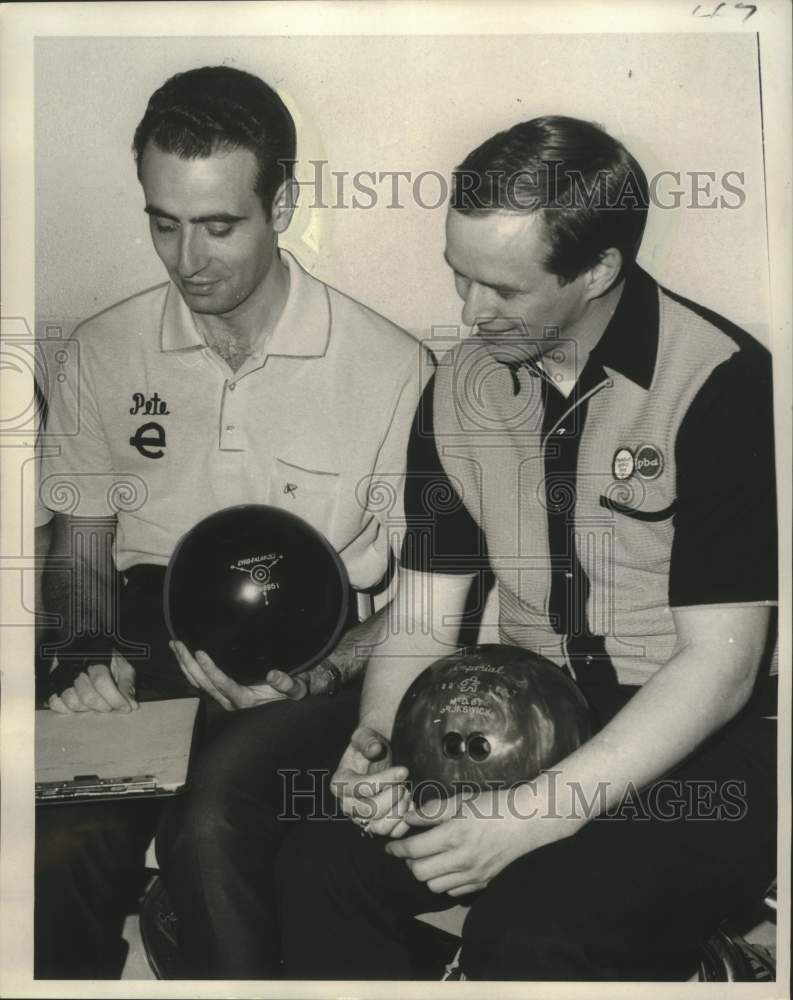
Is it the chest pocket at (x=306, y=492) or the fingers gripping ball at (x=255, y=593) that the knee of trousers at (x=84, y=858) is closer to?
the fingers gripping ball at (x=255, y=593)

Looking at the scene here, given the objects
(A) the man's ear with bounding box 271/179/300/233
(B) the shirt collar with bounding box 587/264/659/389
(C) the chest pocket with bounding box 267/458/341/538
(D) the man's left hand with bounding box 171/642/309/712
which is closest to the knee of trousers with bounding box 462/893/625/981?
(D) the man's left hand with bounding box 171/642/309/712

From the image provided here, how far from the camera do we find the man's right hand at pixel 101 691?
222 centimetres

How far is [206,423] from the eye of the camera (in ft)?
7.34

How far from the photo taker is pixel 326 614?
2123 millimetres

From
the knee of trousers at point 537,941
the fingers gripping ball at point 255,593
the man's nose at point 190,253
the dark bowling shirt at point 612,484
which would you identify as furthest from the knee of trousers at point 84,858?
the man's nose at point 190,253

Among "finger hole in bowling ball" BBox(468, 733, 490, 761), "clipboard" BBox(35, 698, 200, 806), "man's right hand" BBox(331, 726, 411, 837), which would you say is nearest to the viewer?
"finger hole in bowling ball" BBox(468, 733, 490, 761)

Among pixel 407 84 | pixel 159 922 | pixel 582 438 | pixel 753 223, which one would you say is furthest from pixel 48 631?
pixel 753 223

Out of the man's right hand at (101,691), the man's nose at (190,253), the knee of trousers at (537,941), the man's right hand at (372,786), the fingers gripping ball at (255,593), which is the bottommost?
the knee of trousers at (537,941)

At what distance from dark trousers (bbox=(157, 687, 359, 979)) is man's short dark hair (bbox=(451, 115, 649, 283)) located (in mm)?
999

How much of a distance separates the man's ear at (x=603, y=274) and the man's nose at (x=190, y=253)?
0.78 m

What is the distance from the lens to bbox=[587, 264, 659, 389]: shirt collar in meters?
2.12

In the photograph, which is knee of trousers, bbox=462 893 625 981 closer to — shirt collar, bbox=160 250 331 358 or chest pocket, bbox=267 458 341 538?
chest pocket, bbox=267 458 341 538

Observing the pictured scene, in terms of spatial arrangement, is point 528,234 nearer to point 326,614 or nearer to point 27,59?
point 326,614

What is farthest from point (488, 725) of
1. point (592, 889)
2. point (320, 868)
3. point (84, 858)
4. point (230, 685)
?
point (84, 858)
